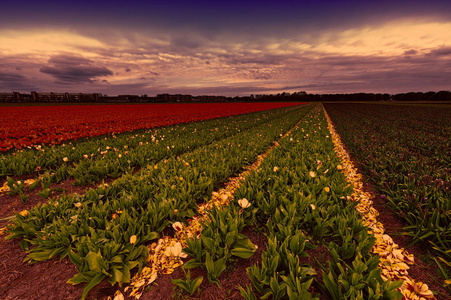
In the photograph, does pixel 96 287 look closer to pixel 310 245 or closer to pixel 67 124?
pixel 310 245

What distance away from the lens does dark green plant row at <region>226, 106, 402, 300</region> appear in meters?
1.87

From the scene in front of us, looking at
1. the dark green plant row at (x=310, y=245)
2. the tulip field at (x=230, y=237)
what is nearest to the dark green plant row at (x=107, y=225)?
the tulip field at (x=230, y=237)

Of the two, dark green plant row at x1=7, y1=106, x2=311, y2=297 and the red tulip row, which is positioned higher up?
the red tulip row

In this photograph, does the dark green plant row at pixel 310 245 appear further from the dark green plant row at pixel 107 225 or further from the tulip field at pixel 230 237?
the dark green plant row at pixel 107 225

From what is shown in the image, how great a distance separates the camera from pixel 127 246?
246 cm

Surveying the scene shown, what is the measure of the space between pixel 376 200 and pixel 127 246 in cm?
504

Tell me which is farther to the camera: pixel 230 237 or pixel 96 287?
pixel 230 237

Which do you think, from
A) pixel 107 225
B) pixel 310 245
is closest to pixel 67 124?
pixel 107 225

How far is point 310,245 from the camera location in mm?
2502

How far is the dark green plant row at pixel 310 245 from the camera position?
6.13 ft

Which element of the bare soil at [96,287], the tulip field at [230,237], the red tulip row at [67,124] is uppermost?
the red tulip row at [67,124]

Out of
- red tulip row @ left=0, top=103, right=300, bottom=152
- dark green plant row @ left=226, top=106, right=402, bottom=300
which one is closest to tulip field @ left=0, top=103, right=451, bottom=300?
dark green plant row @ left=226, top=106, right=402, bottom=300

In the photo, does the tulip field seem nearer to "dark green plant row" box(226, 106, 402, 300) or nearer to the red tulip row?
"dark green plant row" box(226, 106, 402, 300)

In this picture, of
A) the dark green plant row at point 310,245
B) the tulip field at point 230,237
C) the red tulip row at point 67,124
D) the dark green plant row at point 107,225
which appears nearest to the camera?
the dark green plant row at point 310,245
